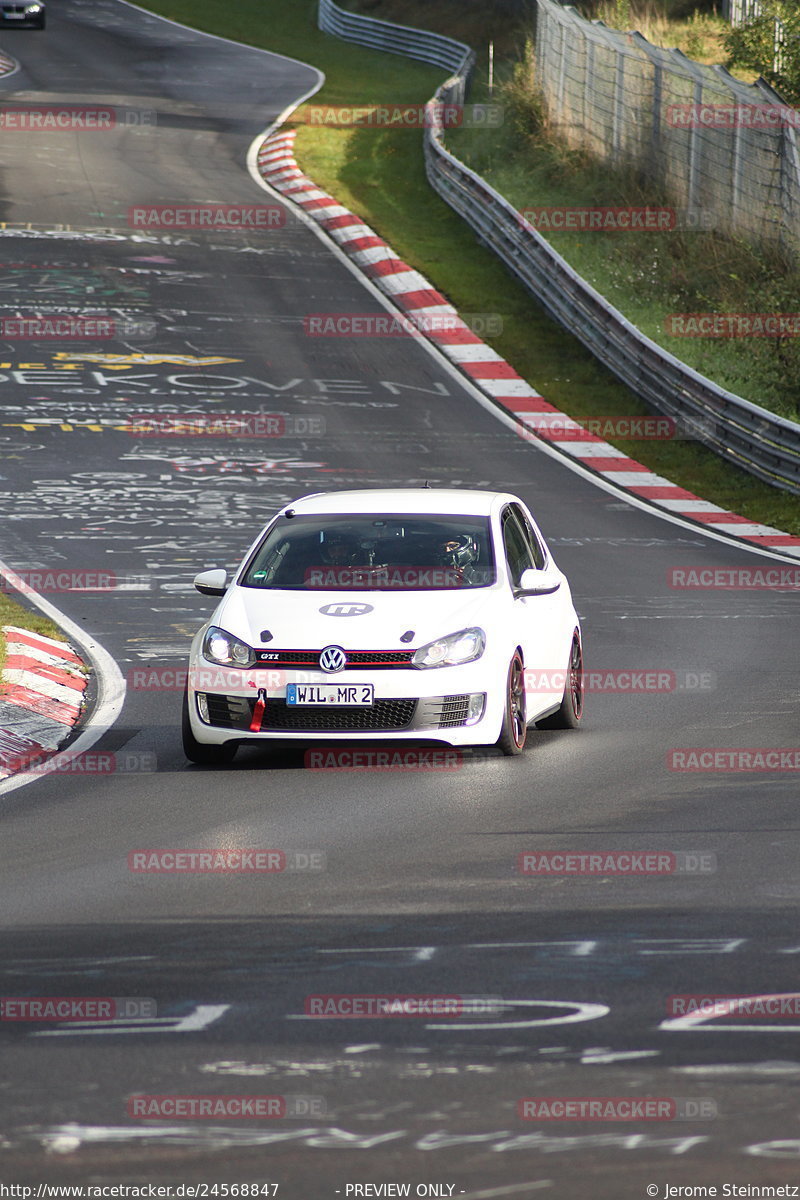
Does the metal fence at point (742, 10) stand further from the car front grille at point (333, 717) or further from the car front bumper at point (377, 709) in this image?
the car front grille at point (333, 717)

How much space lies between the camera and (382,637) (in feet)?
34.0

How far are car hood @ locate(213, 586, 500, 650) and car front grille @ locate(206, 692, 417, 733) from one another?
1.11ft

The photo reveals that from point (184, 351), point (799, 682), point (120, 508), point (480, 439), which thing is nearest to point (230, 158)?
point (184, 351)

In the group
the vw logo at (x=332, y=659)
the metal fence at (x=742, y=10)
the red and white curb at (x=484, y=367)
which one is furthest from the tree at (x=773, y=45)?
the vw logo at (x=332, y=659)

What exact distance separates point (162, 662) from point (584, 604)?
448cm

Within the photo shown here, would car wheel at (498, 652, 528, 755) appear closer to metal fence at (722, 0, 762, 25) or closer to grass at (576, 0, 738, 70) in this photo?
grass at (576, 0, 738, 70)

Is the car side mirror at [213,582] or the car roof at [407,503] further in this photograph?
the car roof at [407,503]

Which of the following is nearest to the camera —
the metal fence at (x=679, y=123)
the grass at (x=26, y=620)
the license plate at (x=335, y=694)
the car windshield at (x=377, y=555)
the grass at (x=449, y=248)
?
the license plate at (x=335, y=694)

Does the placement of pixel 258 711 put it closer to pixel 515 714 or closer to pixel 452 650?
pixel 452 650

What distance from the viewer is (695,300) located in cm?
2928

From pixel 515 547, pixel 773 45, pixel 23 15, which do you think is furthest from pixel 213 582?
pixel 23 15

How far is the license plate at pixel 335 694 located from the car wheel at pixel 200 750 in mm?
581

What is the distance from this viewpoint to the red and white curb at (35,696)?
11.0 meters

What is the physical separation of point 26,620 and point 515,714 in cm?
567
